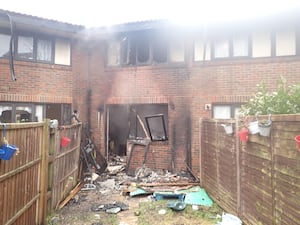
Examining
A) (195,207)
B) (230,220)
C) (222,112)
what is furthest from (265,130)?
(222,112)

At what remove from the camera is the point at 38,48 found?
32.6 feet

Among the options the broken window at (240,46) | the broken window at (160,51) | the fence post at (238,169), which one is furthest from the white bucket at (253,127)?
the broken window at (160,51)

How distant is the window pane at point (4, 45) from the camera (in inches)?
361

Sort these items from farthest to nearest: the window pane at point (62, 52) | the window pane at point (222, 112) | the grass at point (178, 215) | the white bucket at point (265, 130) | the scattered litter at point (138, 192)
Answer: the window pane at point (62, 52) < the window pane at point (222, 112) < the scattered litter at point (138, 192) < the grass at point (178, 215) < the white bucket at point (265, 130)

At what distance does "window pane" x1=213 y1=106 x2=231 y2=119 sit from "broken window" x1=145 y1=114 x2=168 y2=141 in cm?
186

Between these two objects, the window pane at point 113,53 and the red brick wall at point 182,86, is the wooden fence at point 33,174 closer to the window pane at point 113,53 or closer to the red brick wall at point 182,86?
the red brick wall at point 182,86

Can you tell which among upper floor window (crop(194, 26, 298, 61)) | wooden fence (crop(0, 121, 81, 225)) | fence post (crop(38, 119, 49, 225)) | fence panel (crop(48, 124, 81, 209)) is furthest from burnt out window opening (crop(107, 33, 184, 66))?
fence post (crop(38, 119, 49, 225))

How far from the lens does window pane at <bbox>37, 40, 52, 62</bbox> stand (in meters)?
9.92

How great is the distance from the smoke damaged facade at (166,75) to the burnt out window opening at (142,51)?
36 millimetres

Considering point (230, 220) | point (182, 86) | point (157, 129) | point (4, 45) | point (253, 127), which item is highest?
point (4, 45)

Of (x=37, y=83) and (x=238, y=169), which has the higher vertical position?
(x=37, y=83)

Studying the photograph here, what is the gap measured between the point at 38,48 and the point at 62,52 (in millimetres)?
853

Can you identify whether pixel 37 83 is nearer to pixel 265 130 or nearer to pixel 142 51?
pixel 142 51

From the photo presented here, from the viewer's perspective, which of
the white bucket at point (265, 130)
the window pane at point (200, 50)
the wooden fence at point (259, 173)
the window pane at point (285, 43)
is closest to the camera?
the wooden fence at point (259, 173)
